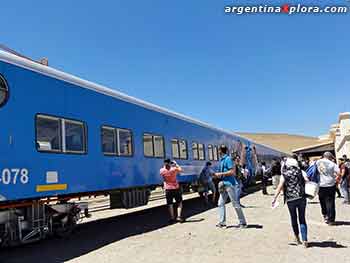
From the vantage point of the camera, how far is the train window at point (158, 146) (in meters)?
12.3

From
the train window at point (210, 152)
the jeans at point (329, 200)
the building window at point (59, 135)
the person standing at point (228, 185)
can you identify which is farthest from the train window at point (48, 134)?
the train window at point (210, 152)

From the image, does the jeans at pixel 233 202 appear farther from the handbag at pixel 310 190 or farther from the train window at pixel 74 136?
the train window at pixel 74 136

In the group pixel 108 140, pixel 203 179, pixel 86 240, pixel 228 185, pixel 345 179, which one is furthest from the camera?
pixel 203 179

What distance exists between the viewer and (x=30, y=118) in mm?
7340

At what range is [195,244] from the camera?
7840mm

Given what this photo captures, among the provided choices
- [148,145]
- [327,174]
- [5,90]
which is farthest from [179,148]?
[5,90]

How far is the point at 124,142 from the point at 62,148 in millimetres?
2528

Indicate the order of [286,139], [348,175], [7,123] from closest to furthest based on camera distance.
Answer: [7,123] → [348,175] → [286,139]

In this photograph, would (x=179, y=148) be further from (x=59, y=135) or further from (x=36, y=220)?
(x=36, y=220)

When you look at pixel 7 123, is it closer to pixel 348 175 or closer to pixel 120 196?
pixel 120 196

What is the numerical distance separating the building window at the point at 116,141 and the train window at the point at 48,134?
1573 mm

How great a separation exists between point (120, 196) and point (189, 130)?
5.09 metres

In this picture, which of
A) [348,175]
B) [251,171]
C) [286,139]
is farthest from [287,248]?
[286,139]

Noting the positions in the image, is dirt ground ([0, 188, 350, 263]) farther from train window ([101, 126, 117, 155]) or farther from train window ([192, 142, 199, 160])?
train window ([192, 142, 199, 160])
